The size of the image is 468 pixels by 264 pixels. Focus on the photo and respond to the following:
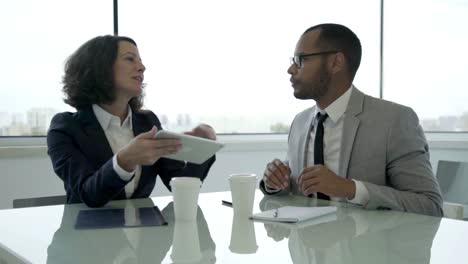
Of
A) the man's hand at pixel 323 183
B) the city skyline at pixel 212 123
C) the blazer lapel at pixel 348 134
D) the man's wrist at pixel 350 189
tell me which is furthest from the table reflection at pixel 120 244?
the city skyline at pixel 212 123

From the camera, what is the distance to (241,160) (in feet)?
13.7

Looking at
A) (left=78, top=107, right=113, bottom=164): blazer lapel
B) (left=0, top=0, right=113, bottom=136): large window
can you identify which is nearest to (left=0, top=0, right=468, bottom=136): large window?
(left=0, top=0, right=113, bottom=136): large window

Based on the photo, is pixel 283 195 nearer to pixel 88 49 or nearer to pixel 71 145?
pixel 71 145

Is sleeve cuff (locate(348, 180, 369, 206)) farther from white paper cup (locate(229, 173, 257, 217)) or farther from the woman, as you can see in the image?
the woman


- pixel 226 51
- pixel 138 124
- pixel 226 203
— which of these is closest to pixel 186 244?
pixel 226 203

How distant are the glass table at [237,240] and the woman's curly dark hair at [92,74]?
0.79 metres

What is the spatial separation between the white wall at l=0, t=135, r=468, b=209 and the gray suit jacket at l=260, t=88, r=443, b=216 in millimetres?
1960

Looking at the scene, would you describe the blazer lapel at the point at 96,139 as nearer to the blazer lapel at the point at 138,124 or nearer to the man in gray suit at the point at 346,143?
the blazer lapel at the point at 138,124

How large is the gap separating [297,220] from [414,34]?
12.3 ft

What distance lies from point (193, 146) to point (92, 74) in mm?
933

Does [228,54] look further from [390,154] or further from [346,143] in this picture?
[390,154]

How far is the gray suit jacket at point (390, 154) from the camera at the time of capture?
177cm

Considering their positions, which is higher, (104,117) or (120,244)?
(104,117)

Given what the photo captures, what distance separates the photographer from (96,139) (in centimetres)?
Answer: 201
